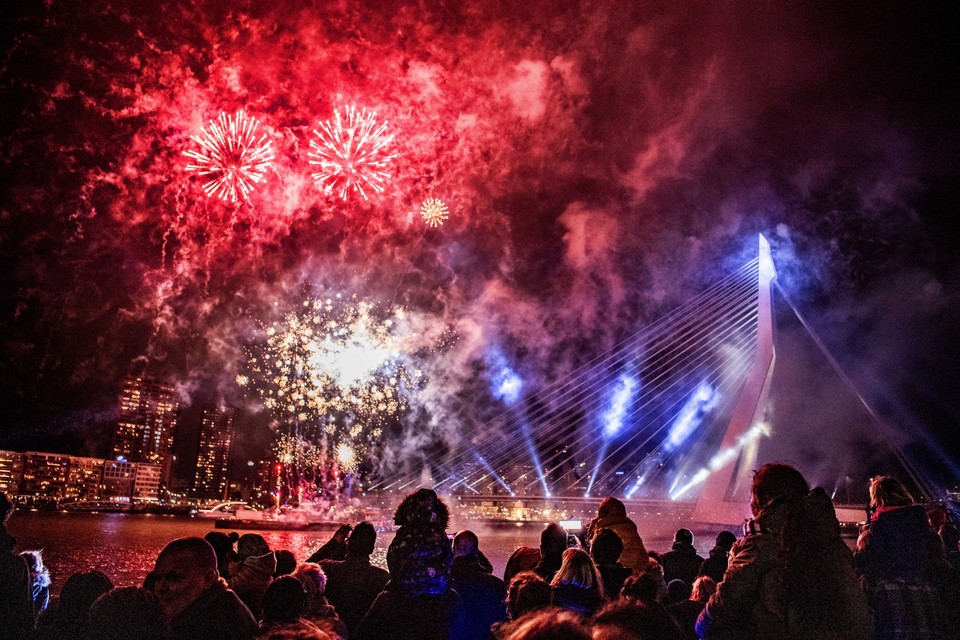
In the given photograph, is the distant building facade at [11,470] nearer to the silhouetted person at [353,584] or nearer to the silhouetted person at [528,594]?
the silhouetted person at [353,584]

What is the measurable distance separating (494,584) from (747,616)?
1.81 meters

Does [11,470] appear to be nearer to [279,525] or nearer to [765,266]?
[279,525]

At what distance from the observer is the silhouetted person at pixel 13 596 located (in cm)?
405

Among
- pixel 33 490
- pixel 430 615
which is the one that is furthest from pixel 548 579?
pixel 33 490

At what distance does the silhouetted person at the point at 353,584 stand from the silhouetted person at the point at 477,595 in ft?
2.43

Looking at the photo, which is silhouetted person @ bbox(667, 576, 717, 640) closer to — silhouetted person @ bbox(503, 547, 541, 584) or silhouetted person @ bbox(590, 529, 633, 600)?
silhouetted person @ bbox(590, 529, 633, 600)

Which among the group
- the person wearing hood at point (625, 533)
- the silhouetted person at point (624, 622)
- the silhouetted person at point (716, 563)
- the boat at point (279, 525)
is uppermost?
the boat at point (279, 525)

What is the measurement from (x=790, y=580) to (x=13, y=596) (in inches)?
186

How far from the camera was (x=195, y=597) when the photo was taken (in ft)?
10.9

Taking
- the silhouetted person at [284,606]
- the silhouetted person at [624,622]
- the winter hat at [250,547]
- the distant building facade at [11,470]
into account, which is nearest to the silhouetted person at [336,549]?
the winter hat at [250,547]

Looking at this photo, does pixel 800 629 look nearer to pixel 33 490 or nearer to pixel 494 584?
pixel 494 584

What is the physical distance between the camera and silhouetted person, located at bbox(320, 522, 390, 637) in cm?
505

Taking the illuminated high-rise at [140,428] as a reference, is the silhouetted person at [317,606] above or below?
below

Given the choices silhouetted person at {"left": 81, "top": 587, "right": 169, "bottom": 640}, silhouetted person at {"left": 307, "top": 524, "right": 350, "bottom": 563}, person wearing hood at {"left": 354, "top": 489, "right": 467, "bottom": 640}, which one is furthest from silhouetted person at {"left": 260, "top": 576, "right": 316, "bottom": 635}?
silhouetted person at {"left": 307, "top": 524, "right": 350, "bottom": 563}
